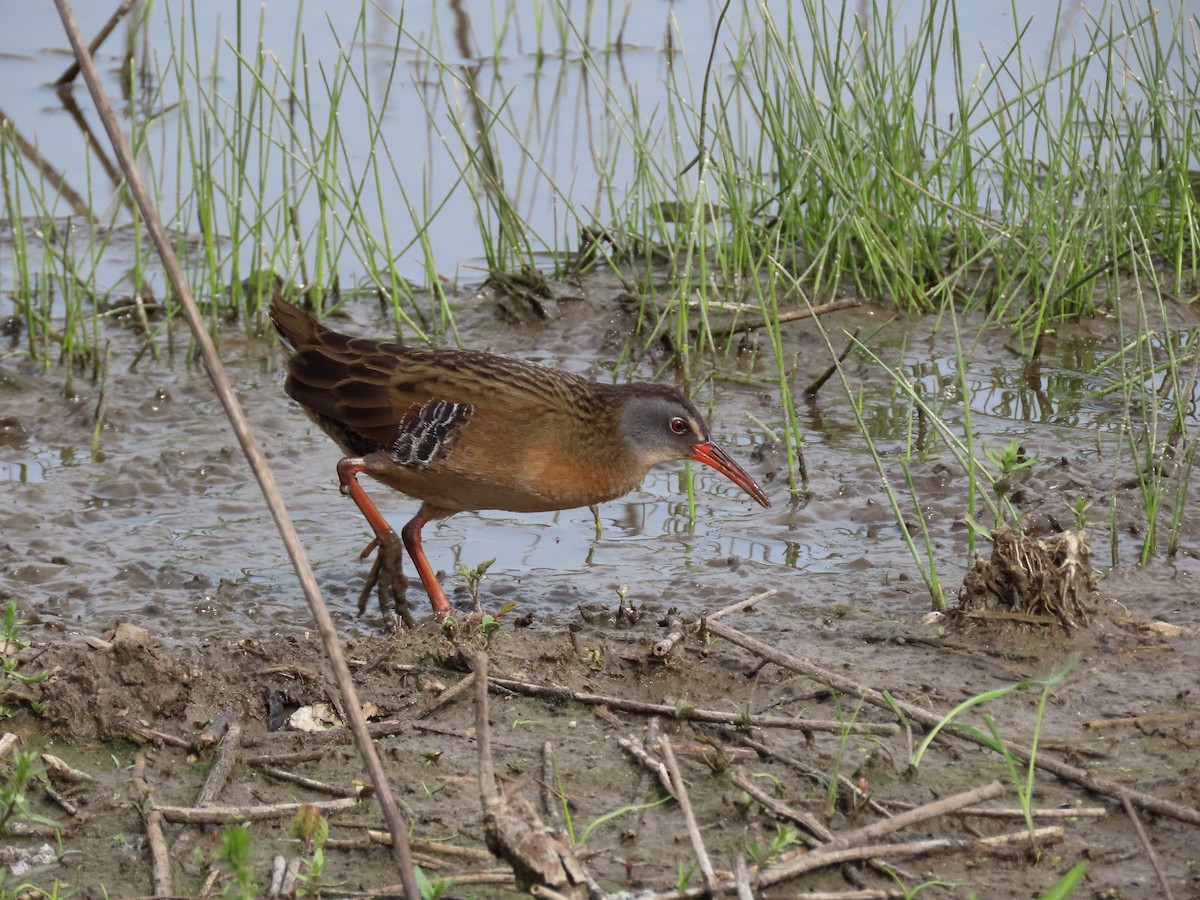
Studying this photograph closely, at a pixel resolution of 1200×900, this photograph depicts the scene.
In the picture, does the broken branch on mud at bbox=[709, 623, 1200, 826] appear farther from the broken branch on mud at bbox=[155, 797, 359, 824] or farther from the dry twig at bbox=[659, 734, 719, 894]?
the broken branch on mud at bbox=[155, 797, 359, 824]

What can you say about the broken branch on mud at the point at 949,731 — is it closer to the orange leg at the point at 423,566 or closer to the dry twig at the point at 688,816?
the dry twig at the point at 688,816

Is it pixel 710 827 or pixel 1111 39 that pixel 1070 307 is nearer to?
pixel 1111 39

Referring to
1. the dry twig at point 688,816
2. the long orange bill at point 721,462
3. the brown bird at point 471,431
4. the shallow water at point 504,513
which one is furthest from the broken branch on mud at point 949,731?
the long orange bill at point 721,462

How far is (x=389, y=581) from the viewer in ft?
15.4

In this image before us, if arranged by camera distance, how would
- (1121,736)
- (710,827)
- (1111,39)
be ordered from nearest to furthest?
1. (710,827)
2. (1121,736)
3. (1111,39)

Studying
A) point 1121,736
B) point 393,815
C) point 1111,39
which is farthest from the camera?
point 1111,39

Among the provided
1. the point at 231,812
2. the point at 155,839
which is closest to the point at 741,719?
the point at 231,812

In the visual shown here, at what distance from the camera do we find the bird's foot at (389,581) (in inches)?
183

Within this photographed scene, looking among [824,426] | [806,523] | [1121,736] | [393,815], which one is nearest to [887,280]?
[824,426]

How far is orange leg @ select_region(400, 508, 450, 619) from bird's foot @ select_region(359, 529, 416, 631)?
0.07m

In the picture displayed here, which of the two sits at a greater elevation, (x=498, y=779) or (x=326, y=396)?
(x=326, y=396)

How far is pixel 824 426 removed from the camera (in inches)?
239

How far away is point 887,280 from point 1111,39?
5.10 feet

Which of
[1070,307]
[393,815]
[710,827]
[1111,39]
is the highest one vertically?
[1111,39]
